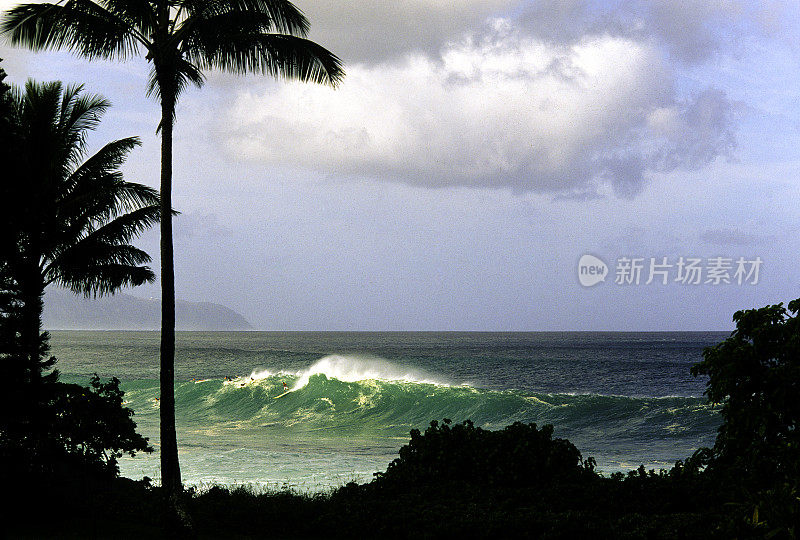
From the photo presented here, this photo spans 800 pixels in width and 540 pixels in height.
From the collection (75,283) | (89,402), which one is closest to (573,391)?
(75,283)

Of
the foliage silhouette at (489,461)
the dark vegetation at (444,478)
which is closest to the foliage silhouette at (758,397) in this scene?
the dark vegetation at (444,478)

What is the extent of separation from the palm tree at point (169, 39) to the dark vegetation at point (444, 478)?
1267 mm

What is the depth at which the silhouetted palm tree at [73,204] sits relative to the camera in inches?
571

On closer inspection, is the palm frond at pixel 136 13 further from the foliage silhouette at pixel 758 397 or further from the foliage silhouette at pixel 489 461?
the foliage silhouette at pixel 758 397

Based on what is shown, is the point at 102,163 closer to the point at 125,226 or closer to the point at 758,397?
the point at 125,226

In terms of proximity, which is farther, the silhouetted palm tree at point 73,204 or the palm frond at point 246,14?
the silhouetted palm tree at point 73,204

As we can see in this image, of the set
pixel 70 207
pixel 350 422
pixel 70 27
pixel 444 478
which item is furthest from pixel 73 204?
pixel 350 422

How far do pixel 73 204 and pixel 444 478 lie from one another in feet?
31.6

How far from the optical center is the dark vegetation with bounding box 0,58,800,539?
8.12 m

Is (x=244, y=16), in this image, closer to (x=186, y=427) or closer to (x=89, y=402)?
(x=89, y=402)

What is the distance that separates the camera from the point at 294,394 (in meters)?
32.2

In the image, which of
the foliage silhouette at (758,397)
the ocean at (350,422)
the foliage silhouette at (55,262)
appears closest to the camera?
the foliage silhouette at (758,397)

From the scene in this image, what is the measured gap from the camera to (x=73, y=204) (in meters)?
15.1

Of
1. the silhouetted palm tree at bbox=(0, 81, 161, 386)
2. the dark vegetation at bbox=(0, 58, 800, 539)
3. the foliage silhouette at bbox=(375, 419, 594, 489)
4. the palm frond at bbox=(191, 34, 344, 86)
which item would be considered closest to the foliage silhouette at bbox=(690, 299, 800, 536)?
the dark vegetation at bbox=(0, 58, 800, 539)
